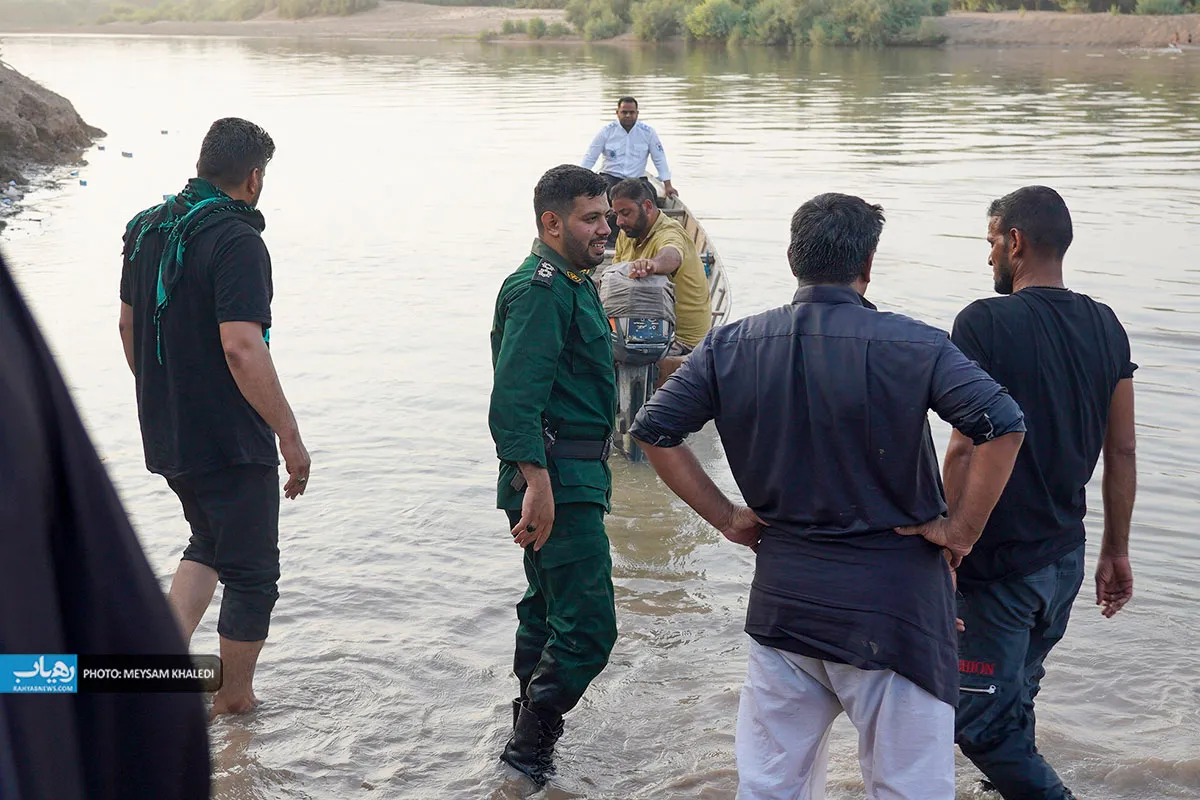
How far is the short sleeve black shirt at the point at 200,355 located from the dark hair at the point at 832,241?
1.89m

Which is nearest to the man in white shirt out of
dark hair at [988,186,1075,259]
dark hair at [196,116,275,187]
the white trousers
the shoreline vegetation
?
dark hair at [196,116,275,187]

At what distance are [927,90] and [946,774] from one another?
109 ft

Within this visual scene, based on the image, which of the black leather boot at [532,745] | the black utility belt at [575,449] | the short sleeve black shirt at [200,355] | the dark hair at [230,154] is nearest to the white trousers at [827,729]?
the black utility belt at [575,449]

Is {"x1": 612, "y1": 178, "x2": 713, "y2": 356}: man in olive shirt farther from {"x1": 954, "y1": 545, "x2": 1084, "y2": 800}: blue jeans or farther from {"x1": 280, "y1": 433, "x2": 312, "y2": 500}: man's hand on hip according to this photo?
{"x1": 954, "y1": 545, "x2": 1084, "y2": 800}: blue jeans

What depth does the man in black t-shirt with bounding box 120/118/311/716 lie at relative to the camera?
159 inches

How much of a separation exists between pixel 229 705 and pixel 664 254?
3742 millimetres

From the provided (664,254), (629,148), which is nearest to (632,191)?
(664,254)

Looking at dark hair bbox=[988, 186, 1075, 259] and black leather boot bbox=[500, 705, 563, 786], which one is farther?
black leather boot bbox=[500, 705, 563, 786]

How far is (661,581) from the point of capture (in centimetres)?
617

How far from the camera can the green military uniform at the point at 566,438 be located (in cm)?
385

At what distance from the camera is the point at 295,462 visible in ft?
13.5

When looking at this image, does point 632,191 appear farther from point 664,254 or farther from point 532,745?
point 532,745

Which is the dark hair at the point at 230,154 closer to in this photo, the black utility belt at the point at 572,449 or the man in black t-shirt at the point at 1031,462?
the black utility belt at the point at 572,449

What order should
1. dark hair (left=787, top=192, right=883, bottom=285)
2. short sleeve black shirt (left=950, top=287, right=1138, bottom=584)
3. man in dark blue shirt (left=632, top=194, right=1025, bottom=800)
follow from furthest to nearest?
1. short sleeve black shirt (left=950, top=287, right=1138, bottom=584)
2. dark hair (left=787, top=192, right=883, bottom=285)
3. man in dark blue shirt (left=632, top=194, right=1025, bottom=800)
